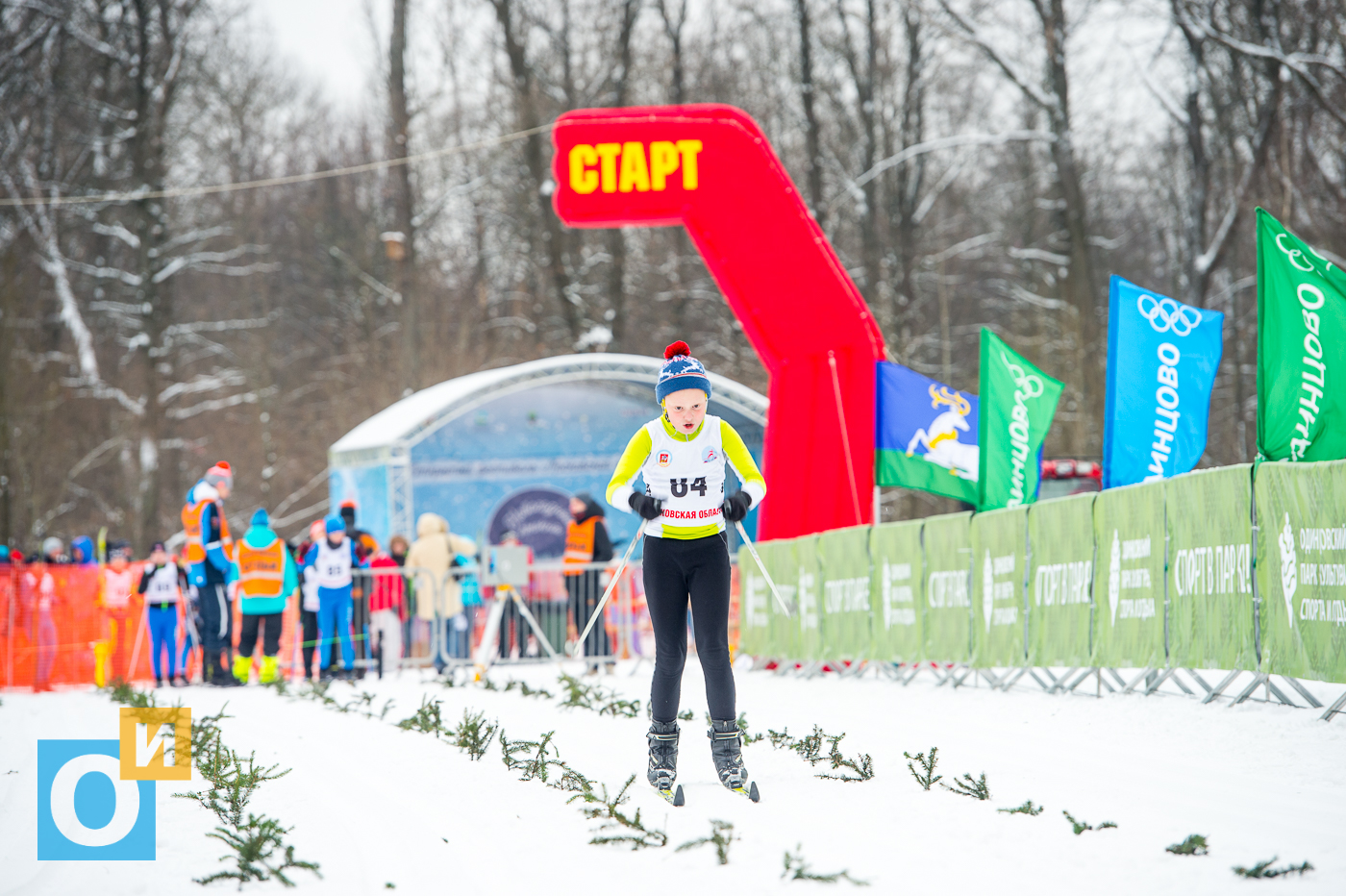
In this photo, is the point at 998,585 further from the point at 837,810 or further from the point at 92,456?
the point at 92,456

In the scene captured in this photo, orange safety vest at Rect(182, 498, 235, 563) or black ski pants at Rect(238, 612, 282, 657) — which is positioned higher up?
orange safety vest at Rect(182, 498, 235, 563)

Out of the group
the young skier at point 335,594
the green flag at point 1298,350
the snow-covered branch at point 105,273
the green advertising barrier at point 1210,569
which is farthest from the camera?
the snow-covered branch at point 105,273

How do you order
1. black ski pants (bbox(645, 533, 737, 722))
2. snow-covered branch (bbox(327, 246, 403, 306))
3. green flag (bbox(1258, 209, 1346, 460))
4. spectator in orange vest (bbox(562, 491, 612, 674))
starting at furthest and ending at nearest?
1. snow-covered branch (bbox(327, 246, 403, 306))
2. spectator in orange vest (bbox(562, 491, 612, 674))
3. green flag (bbox(1258, 209, 1346, 460))
4. black ski pants (bbox(645, 533, 737, 722))

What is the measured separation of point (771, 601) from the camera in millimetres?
12508

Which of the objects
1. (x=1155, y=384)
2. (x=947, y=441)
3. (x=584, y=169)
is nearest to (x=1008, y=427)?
(x=947, y=441)

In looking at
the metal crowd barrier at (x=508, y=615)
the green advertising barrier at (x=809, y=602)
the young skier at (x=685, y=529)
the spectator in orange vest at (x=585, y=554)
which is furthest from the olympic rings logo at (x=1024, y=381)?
the young skier at (x=685, y=529)

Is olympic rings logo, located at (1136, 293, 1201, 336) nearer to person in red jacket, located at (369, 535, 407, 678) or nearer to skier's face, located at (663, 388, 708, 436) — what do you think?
skier's face, located at (663, 388, 708, 436)

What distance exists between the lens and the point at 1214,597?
7004 millimetres

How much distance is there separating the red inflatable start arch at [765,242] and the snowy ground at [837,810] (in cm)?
538

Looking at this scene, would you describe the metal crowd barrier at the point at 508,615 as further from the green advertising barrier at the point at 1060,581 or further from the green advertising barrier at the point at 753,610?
the green advertising barrier at the point at 1060,581

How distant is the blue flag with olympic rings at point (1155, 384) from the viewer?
30.9 feet

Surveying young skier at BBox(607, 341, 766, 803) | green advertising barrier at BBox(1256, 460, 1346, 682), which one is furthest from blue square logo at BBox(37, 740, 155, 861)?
green advertising barrier at BBox(1256, 460, 1346, 682)

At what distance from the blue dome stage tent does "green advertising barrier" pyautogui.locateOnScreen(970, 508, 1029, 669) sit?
29.4 ft

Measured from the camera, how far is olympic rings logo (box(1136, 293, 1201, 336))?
9531 mm
